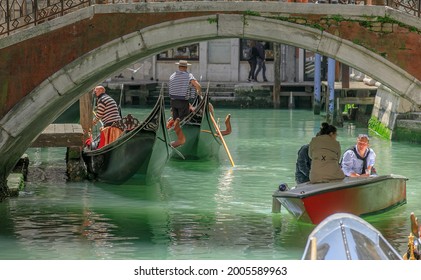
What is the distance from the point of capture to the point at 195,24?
9.15 meters

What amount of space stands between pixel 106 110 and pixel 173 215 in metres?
1.66

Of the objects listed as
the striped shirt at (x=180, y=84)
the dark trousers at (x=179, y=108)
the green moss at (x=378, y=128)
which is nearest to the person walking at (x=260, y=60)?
the green moss at (x=378, y=128)

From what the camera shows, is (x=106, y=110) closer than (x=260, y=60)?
Yes

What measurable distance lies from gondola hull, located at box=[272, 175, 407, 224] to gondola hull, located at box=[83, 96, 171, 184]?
188cm

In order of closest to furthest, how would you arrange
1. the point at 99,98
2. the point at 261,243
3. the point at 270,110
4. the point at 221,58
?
the point at 261,243
the point at 99,98
the point at 270,110
the point at 221,58

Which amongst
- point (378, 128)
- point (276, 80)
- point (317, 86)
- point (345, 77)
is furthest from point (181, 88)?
point (276, 80)

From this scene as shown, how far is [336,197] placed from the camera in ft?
30.0

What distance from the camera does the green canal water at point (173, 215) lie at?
28.5 feet

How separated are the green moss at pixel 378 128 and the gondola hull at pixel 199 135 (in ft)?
8.66

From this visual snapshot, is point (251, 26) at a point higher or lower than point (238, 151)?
higher

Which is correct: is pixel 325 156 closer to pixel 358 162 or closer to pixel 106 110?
pixel 358 162

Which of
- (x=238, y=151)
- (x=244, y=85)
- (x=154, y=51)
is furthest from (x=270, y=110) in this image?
(x=154, y=51)

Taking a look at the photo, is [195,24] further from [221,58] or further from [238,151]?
[221,58]

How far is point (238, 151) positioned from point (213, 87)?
6103 millimetres
